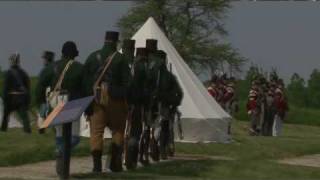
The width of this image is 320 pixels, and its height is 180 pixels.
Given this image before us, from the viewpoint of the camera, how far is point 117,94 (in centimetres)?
1238

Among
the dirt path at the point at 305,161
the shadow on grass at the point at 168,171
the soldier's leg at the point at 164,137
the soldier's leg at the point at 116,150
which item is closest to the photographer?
the shadow on grass at the point at 168,171

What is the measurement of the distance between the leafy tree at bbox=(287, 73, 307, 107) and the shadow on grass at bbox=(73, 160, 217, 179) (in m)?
46.5

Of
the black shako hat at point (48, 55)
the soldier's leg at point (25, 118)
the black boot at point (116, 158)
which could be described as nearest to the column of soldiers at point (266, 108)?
the soldier's leg at point (25, 118)

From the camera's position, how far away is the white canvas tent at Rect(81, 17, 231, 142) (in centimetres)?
2075

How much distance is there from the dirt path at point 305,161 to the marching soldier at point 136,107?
11.4 ft

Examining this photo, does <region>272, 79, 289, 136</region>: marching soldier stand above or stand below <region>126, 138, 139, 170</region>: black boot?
above

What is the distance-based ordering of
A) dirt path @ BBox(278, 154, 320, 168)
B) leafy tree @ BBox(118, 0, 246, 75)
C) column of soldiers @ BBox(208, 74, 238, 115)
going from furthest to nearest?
leafy tree @ BBox(118, 0, 246, 75) < column of soldiers @ BBox(208, 74, 238, 115) < dirt path @ BBox(278, 154, 320, 168)

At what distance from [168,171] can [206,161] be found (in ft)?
5.79

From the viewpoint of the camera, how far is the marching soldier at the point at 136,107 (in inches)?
523

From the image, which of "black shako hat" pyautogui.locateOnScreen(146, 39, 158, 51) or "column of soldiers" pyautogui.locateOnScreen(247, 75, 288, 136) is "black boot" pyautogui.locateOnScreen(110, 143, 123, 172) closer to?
"black shako hat" pyautogui.locateOnScreen(146, 39, 158, 51)

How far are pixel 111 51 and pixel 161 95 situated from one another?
1851mm

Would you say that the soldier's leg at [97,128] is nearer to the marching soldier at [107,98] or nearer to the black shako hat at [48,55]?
the marching soldier at [107,98]

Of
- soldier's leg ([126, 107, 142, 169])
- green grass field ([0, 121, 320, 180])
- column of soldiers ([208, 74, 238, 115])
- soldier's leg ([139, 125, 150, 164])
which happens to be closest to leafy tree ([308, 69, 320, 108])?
column of soldiers ([208, 74, 238, 115])

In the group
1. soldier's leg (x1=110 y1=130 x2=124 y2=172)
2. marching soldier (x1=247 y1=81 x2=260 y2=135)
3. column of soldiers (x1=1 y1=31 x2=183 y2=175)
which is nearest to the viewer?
column of soldiers (x1=1 y1=31 x2=183 y2=175)
